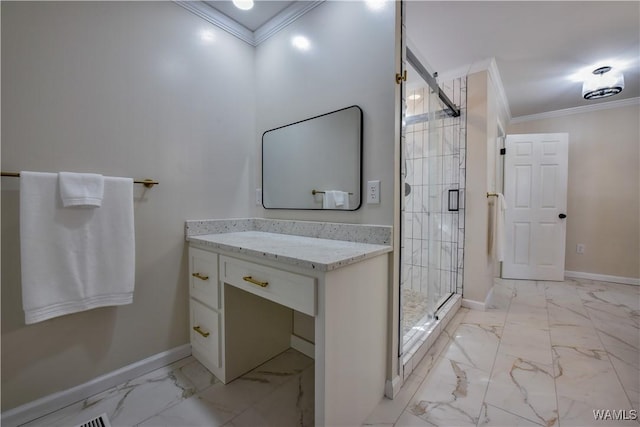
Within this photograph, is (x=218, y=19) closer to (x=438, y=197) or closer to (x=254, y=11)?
(x=254, y=11)

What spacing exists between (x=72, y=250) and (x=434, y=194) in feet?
8.02

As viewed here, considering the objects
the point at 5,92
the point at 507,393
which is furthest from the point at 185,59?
the point at 507,393

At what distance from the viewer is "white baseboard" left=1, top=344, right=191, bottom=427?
46.6 inches

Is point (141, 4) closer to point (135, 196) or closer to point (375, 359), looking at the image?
point (135, 196)

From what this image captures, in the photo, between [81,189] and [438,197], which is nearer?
[81,189]

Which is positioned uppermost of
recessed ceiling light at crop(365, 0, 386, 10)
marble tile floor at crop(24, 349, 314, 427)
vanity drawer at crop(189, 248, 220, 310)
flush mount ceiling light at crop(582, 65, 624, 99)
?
flush mount ceiling light at crop(582, 65, 624, 99)

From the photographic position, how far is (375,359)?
128cm

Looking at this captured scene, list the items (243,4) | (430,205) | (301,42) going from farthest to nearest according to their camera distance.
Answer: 1. (430,205)
2. (301,42)
3. (243,4)

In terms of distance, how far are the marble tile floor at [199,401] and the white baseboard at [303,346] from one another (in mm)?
166

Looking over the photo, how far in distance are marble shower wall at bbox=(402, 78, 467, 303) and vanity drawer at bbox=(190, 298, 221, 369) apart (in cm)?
162

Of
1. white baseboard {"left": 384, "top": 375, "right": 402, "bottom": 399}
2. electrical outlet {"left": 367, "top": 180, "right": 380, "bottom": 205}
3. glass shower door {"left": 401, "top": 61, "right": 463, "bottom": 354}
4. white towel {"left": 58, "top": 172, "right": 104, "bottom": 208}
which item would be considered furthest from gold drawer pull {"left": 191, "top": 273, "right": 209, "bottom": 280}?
glass shower door {"left": 401, "top": 61, "right": 463, "bottom": 354}

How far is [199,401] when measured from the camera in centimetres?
134

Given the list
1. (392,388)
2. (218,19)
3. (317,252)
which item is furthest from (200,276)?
(218,19)

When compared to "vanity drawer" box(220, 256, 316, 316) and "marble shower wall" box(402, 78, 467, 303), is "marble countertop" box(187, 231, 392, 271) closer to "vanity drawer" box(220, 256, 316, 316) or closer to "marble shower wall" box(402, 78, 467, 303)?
"vanity drawer" box(220, 256, 316, 316)
